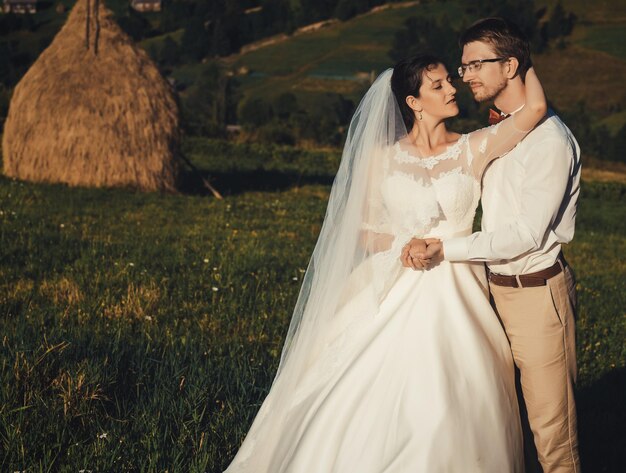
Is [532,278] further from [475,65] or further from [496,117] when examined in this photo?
[475,65]

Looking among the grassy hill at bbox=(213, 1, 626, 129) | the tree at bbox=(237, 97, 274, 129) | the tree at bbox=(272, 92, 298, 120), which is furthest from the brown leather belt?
the grassy hill at bbox=(213, 1, 626, 129)

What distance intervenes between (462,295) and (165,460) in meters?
1.83

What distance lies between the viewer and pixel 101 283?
8.96 metres

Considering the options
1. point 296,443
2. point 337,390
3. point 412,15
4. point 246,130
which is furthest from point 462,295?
point 412,15

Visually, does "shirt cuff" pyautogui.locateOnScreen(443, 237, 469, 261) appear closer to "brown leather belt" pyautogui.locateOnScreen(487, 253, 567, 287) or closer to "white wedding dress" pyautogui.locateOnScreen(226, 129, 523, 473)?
"white wedding dress" pyautogui.locateOnScreen(226, 129, 523, 473)

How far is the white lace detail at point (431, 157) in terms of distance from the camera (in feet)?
14.8

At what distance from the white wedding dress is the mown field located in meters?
0.76

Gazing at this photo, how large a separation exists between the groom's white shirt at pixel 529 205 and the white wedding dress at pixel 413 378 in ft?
0.48

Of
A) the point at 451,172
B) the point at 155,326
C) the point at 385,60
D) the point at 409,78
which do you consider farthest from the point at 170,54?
the point at 451,172

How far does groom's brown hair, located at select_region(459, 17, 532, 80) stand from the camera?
4270 mm

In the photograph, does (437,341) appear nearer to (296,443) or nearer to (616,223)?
(296,443)

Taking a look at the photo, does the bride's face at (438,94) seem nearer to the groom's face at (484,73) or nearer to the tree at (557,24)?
the groom's face at (484,73)

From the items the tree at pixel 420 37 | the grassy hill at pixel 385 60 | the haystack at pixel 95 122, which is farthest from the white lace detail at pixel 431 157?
the tree at pixel 420 37

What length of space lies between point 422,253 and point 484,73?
36.4 inches
